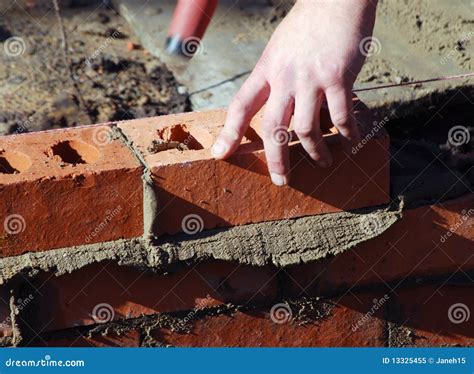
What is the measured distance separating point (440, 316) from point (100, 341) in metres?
0.92

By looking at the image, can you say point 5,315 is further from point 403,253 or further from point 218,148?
point 403,253

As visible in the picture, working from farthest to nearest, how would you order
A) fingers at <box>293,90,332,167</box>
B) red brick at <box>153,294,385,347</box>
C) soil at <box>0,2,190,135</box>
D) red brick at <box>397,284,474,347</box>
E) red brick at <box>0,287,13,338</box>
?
1. soil at <box>0,2,190,135</box>
2. red brick at <box>397,284,474,347</box>
3. red brick at <box>153,294,385,347</box>
4. red brick at <box>0,287,13,338</box>
5. fingers at <box>293,90,332,167</box>

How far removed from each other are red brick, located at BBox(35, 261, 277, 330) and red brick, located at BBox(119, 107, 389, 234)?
0.13 metres

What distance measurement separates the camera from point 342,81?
6.72ft

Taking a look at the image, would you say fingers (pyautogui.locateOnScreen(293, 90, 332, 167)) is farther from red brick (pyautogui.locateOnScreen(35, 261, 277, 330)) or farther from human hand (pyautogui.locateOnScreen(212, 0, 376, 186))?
red brick (pyautogui.locateOnScreen(35, 261, 277, 330))

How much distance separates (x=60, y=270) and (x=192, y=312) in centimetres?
37

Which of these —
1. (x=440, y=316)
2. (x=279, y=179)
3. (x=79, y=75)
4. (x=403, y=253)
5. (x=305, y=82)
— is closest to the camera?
(x=305, y=82)

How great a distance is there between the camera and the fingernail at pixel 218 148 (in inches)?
83.7

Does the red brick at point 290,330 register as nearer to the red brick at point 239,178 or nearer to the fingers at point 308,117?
the red brick at point 239,178

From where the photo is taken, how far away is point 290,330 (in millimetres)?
2404

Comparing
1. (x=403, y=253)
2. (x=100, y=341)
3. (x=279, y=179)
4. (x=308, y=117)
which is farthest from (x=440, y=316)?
(x=100, y=341)

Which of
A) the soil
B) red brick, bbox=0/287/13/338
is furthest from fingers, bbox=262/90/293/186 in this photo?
the soil

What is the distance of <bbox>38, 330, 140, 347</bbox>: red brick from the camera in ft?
7.34

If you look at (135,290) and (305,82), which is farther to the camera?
(135,290)
